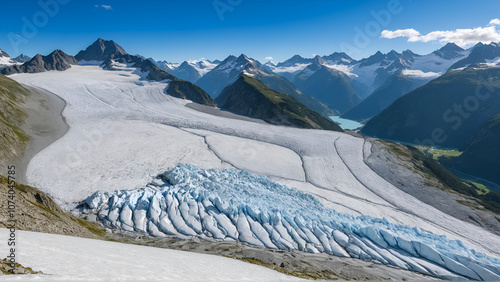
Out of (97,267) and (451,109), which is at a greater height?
(451,109)

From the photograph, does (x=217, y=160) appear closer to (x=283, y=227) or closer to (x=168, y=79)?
(x=283, y=227)

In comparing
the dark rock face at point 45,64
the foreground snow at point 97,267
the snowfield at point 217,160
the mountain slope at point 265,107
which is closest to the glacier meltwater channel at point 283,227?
the snowfield at point 217,160

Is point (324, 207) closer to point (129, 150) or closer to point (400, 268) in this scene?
point (400, 268)

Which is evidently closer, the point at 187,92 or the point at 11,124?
the point at 11,124

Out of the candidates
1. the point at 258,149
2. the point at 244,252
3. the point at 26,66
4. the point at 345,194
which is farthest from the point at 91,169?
the point at 26,66

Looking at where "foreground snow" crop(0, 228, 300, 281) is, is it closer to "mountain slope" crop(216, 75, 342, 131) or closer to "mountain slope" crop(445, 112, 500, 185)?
Answer: "mountain slope" crop(216, 75, 342, 131)

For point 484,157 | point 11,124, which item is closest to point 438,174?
point 11,124

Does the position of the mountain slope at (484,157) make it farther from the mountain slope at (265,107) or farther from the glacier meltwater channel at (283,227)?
the glacier meltwater channel at (283,227)
